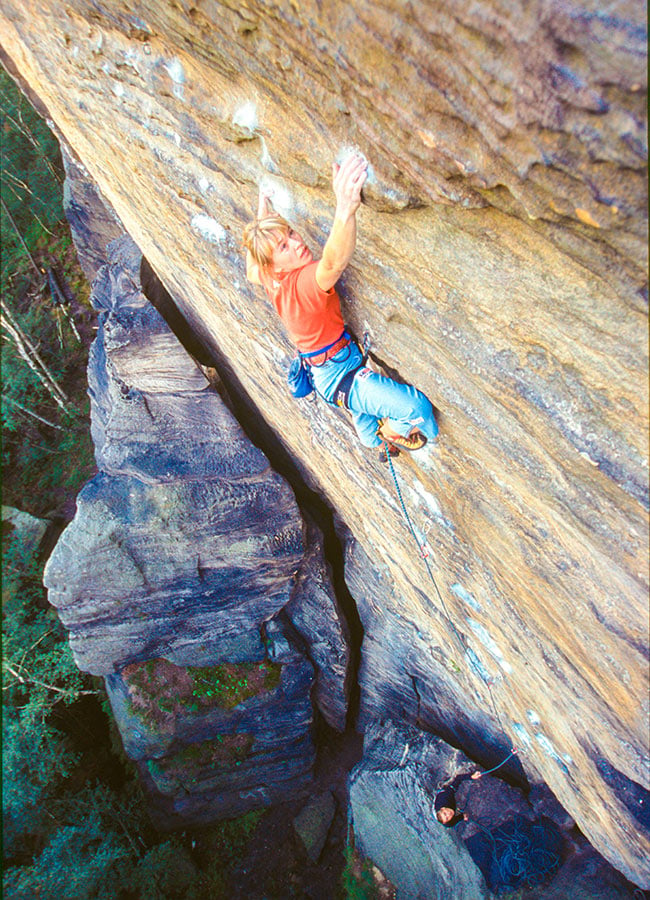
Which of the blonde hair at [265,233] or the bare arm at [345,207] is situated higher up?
the bare arm at [345,207]

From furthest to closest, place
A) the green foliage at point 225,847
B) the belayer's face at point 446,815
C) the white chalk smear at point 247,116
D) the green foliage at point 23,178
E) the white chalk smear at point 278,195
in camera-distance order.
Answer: the green foliage at point 23,178, the green foliage at point 225,847, the belayer's face at point 446,815, the white chalk smear at point 278,195, the white chalk smear at point 247,116

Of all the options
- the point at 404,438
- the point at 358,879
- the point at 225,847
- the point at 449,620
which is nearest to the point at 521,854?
the point at 449,620

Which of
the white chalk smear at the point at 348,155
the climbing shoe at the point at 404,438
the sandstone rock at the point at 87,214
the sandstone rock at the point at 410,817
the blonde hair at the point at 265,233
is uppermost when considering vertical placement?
the white chalk smear at the point at 348,155

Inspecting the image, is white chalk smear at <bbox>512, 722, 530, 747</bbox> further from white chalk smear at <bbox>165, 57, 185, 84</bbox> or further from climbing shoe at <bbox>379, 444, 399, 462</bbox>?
white chalk smear at <bbox>165, 57, 185, 84</bbox>

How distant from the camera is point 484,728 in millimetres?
7121

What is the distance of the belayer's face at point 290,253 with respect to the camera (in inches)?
121

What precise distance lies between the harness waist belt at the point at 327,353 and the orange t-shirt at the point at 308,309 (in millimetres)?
40

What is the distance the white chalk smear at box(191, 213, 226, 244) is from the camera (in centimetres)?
481

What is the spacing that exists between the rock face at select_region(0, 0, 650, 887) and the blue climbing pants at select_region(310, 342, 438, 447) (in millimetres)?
129

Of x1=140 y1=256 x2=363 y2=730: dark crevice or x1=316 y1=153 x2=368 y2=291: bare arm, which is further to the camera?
x1=140 y1=256 x2=363 y2=730: dark crevice

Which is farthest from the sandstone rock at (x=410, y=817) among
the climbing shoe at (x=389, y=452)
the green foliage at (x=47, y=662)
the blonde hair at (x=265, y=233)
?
the blonde hair at (x=265, y=233)

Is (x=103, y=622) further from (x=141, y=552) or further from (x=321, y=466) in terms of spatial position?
(x=321, y=466)

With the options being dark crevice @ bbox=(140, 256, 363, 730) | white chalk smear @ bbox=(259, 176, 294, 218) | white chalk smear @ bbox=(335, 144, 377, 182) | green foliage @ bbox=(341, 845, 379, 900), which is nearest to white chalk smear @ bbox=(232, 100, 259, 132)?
white chalk smear @ bbox=(259, 176, 294, 218)

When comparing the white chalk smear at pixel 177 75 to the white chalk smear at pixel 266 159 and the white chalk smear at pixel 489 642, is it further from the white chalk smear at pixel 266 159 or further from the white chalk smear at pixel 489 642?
the white chalk smear at pixel 489 642
